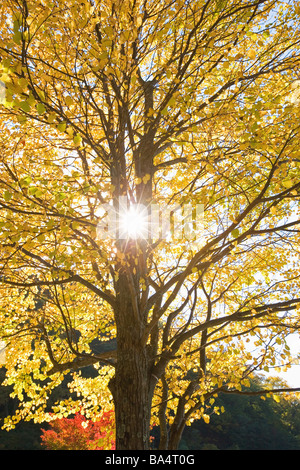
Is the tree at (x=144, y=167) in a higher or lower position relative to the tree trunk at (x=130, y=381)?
higher

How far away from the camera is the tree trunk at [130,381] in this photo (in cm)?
318

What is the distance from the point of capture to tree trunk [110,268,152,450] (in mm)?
3182

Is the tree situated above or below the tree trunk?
above

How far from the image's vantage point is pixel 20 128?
4582 mm

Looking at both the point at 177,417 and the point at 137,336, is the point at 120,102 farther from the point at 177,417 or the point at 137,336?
the point at 177,417

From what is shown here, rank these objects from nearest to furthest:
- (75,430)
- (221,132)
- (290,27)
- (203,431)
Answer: (290,27), (221,132), (75,430), (203,431)

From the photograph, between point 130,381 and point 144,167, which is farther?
point 144,167

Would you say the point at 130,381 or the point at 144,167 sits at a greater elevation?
the point at 144,167

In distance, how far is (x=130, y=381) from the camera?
335 cm

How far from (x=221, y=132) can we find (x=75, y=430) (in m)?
11.7
